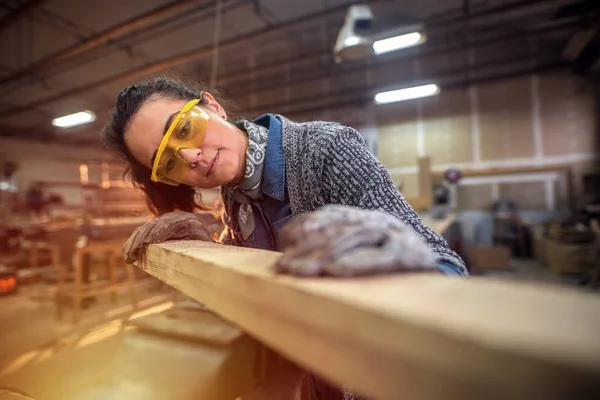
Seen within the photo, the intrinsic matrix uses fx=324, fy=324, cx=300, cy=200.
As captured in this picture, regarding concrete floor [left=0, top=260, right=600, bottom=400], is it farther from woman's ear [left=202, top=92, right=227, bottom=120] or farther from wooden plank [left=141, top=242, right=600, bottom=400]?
woman's ear [left=202, top=92, right=227, bottom=120]

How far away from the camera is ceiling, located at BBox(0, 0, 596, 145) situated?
5.05m

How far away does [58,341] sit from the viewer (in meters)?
3.39

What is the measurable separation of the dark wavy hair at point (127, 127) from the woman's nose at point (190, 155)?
0.88ft

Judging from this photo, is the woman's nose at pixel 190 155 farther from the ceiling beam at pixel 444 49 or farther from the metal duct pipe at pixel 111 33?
the ceiling beam at pixel 444 49

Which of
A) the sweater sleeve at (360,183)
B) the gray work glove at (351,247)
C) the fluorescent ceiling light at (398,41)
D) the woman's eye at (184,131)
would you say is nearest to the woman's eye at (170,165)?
the woman's eye at (184,131)

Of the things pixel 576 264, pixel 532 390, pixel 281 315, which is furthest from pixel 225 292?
pixel 576 264

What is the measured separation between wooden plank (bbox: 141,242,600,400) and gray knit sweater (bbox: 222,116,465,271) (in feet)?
1.51

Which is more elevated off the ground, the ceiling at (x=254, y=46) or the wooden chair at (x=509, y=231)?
the ceiling at (x=254, y=46)

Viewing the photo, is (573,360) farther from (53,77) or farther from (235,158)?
(53,77)

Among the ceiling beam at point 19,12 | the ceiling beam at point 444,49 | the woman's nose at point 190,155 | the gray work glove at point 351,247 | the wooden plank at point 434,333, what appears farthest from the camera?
the ceiling beam at point 444,49

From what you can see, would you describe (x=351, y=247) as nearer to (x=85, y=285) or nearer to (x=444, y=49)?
(x=85, y=285)

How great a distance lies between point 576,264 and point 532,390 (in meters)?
6.68

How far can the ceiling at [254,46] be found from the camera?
Result: 16.6ft

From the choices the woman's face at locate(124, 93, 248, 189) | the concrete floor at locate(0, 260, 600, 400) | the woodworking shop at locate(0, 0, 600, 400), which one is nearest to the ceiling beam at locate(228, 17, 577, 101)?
the woodworking shop at locate(0, 0, 600, 400)
